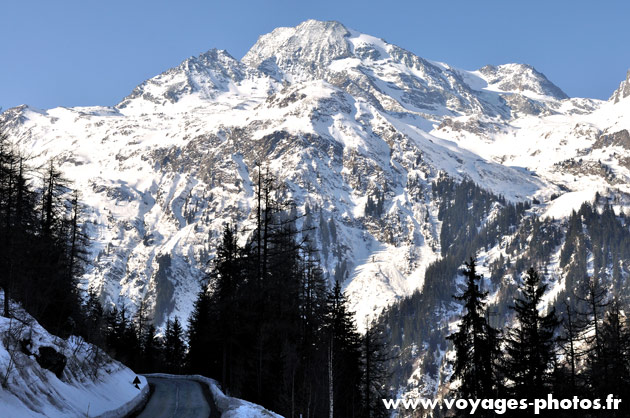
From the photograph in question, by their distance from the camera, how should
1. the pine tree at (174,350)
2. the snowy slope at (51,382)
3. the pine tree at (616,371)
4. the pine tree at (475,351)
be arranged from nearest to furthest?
the snowy slope at (51,382)
the pine tree at (475,351)
the pine tree at (616,371)
the pine tree at (174,350)

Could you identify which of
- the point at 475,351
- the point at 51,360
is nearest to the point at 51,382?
the point at 51,360

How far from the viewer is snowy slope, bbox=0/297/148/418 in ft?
60.7

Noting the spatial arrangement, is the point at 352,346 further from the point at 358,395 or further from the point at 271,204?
the point at 271,204

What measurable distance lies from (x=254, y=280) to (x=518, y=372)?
55.7 feet

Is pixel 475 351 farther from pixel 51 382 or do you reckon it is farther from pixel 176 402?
pixel 51 382

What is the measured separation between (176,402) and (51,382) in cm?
1235

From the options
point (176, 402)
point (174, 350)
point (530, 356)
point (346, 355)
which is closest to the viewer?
point (176, 402)

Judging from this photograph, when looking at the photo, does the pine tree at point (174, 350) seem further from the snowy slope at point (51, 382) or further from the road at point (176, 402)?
the snowy slope at point (51, 382)

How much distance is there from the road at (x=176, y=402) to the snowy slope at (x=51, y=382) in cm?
116

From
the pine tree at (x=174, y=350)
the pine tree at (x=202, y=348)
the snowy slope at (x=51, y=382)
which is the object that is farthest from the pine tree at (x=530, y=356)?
the pine tree at (x=174, y=350)

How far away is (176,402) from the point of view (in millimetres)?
32719

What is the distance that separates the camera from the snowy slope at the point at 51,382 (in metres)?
18.5

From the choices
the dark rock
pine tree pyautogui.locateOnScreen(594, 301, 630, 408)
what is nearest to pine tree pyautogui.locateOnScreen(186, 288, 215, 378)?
the dark rock

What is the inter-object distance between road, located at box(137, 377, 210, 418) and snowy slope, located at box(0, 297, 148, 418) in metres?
1.16
